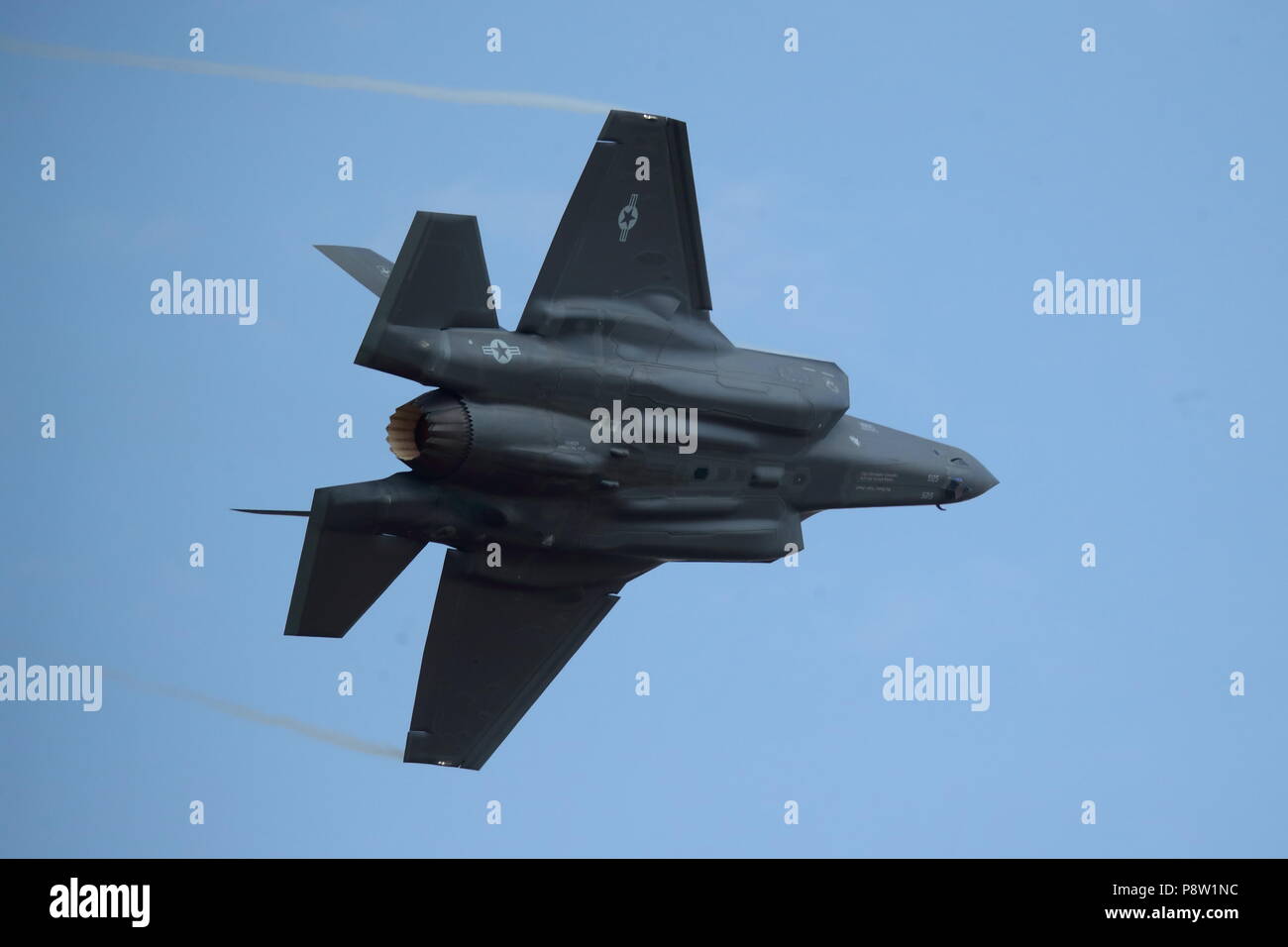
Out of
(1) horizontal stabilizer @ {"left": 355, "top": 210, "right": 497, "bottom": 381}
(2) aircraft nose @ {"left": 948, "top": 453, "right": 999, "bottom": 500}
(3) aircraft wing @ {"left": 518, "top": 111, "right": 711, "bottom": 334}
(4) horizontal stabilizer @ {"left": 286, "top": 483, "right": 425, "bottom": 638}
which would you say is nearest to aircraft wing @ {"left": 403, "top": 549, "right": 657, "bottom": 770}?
(4) horizontal stabilizer @ {"left": 286, "top": 483, "right": 425, "bottom": 638}

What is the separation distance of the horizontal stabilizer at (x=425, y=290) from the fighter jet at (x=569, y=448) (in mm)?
24

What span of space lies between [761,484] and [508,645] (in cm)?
390

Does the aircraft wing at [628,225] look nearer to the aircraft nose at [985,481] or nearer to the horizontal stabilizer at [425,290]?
the horizontal stabilizer at [425,290]

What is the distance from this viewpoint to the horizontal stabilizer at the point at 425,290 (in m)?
27.5

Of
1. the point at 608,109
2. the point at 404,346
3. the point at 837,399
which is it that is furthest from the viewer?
the point at 837,399

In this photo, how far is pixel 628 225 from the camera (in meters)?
29.7

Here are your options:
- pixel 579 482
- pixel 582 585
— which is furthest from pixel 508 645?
pixel 579 482

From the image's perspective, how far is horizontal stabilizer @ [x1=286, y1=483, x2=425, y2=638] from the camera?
28188 millimetres

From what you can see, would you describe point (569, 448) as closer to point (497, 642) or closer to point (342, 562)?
point (342, 562)

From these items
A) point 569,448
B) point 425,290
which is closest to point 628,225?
point 569,448

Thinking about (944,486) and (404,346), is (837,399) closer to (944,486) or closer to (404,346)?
(944,486)

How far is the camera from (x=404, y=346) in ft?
90.3

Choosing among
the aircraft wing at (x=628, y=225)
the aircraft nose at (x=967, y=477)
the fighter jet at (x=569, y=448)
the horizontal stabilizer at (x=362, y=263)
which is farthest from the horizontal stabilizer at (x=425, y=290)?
the aircraft nose at (x=967, y=477)

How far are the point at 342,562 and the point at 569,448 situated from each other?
297cm
